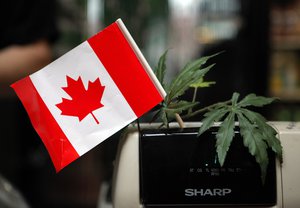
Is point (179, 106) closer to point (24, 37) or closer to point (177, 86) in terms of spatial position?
point (177, 86)

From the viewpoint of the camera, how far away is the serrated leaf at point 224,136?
0.62 metres

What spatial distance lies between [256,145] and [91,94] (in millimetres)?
229

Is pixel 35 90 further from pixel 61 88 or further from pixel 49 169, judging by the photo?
pixel 49 169

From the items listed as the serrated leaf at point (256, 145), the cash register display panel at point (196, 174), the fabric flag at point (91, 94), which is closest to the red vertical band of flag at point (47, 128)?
the fabric flag at point (91, 94)

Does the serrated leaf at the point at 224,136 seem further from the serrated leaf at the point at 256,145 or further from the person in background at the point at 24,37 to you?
the person in background at the point at 24,37

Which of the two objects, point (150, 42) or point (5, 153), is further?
point (150, 42)

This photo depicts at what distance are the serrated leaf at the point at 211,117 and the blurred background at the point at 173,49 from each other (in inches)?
78.8

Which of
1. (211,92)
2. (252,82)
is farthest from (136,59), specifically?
(252,82)

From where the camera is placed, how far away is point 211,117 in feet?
2.13

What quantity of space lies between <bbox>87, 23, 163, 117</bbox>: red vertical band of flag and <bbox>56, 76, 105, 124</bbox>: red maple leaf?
0.09 ft

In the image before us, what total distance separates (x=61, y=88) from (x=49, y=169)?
256 cm

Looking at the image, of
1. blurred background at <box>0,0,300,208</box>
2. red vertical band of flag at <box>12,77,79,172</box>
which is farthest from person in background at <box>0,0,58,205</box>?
blurred background at <box>0,0,300,208</box>

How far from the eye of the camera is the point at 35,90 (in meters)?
0.65

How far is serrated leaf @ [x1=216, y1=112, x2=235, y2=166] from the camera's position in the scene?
2.02 ft
